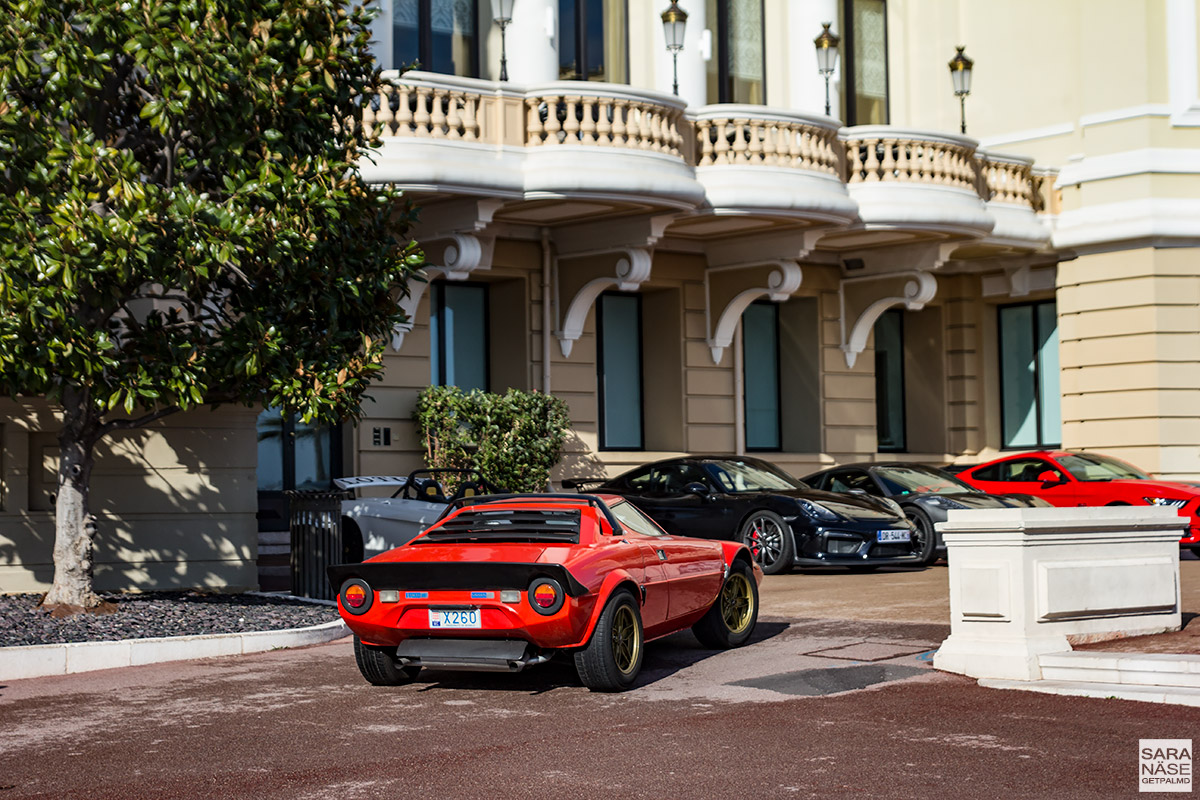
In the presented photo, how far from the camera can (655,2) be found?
2400 centimetres

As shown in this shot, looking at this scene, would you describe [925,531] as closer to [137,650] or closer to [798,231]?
[798,231]

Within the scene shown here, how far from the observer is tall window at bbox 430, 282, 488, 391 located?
22.2m

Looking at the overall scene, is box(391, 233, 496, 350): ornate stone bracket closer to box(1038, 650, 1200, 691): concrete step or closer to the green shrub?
the green shrub

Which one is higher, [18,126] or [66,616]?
[18,126]

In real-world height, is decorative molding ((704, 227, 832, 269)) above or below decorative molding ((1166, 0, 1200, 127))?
below

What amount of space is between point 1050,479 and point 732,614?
10.8 meters

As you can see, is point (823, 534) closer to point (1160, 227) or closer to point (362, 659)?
point (362, 659)

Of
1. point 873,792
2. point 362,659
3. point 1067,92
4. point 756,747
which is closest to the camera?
point 873,792

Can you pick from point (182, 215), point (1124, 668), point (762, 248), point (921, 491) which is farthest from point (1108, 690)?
point (762, 248)


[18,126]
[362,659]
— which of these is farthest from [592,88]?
[362,659]

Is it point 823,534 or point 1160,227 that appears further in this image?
point 1160,227

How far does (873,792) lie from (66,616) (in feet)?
28.2

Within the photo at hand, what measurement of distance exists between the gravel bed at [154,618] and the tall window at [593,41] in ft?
37.5

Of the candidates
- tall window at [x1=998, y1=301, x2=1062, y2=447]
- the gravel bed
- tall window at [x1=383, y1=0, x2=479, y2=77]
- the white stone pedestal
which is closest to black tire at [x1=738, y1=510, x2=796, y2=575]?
the gravel bed
